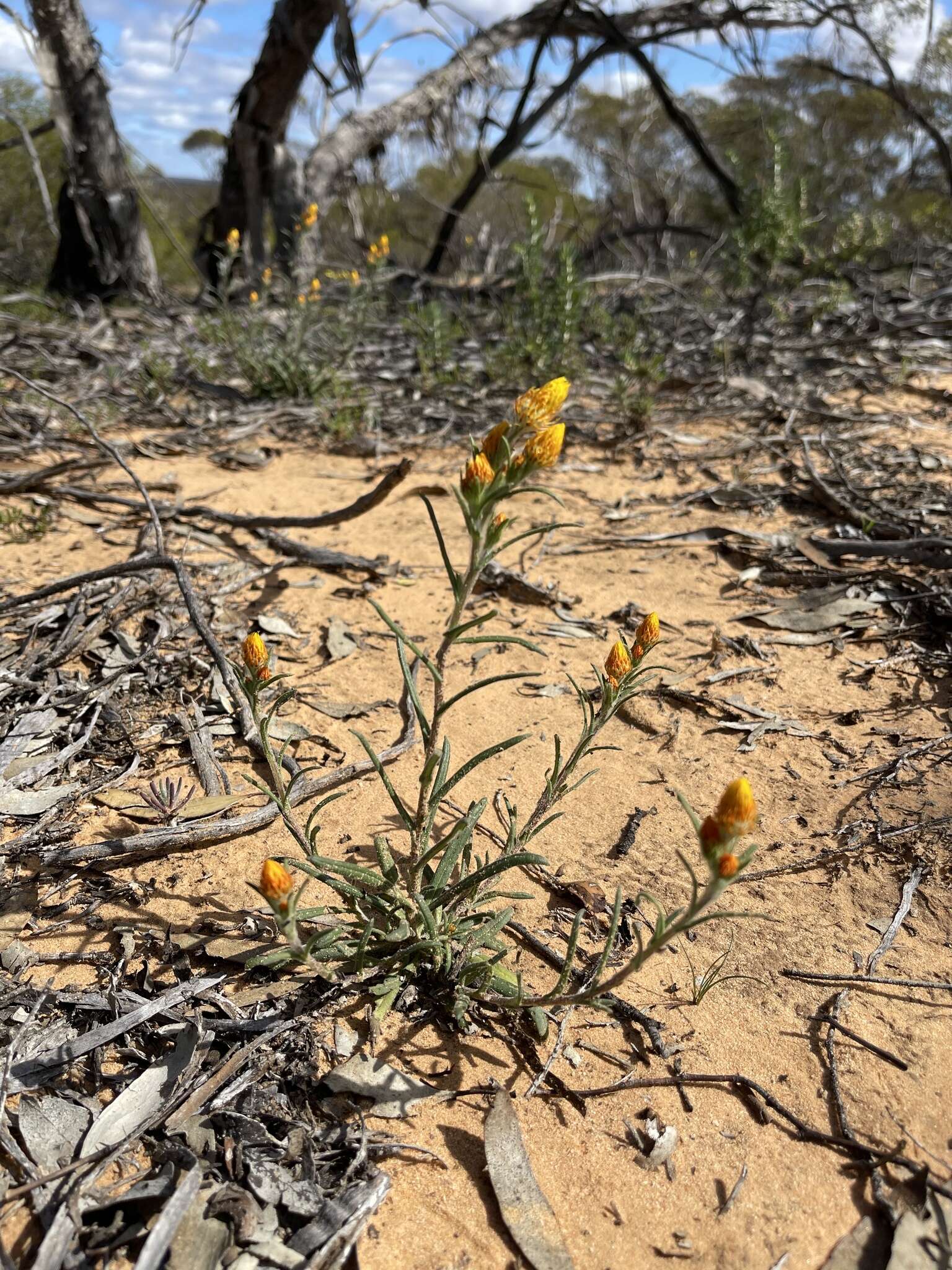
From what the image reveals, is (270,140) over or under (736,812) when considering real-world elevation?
over

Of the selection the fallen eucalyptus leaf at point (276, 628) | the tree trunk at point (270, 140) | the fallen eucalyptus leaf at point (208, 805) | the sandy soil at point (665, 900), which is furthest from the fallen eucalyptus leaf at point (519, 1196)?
the tree trunk at point (270, 140)

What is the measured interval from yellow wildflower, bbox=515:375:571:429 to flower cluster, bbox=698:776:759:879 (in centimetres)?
66

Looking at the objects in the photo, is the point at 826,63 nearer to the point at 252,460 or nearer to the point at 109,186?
the point at 109,186

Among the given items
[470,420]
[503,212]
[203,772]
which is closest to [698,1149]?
[203,772]

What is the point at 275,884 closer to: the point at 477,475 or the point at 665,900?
the point at 477,475

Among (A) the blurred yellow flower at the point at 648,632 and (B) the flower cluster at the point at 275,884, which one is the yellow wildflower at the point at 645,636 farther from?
(B) the flower cluster at the point at 275,884

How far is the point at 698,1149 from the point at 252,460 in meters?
4.06

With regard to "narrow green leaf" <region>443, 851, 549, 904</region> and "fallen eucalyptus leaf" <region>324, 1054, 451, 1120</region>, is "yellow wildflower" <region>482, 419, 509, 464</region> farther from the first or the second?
"fallen eucalyptus leaf" <region>324, 1054, 451, 1120</region>

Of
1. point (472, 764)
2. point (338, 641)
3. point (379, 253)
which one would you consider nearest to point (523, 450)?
point (472, 764)

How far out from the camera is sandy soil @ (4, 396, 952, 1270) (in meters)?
1.31

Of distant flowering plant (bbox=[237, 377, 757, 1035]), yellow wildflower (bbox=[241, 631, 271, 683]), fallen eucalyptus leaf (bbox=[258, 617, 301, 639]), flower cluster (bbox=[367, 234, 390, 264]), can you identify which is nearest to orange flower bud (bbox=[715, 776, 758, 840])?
distant flowering plant (bbox=[237, 377, 757, 1035])

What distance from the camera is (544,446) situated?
1.35m

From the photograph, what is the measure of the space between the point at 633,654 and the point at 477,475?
549mm

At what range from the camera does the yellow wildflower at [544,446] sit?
1341mm
